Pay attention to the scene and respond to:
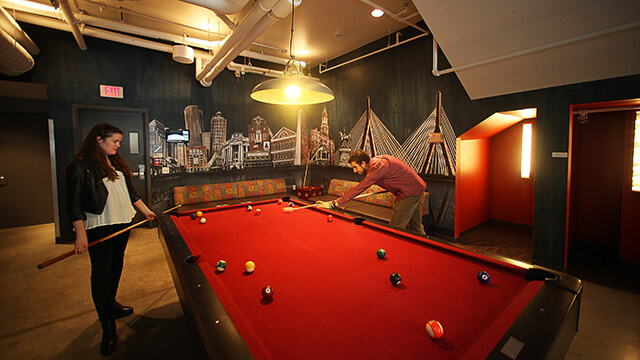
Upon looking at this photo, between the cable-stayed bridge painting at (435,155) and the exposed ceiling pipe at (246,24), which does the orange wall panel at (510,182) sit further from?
the exposed ceiling pipe at (246,24)

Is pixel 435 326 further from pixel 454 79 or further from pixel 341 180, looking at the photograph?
pixel 341 180

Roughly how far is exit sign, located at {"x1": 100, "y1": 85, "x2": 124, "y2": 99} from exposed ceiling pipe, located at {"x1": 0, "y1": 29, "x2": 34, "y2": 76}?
862 millimetres

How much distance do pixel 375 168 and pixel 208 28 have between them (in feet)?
12.0

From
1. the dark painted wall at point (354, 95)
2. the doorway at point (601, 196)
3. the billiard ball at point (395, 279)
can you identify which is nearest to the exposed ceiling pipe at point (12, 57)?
the dark painted wall at point (354, 95)

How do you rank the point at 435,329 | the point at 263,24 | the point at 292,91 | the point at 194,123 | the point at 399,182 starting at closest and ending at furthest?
1. the point at 435,329
2. the point at 292,91
3. the point at 263,24
4. the point at 399,182
5. the point at 194,123

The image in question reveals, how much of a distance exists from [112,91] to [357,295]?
552cm

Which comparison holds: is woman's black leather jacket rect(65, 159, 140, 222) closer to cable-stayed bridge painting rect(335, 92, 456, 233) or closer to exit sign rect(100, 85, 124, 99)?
exit sign rect(100, 85, 124, 99)

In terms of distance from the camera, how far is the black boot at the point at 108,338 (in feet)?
6.66

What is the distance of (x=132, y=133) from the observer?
16.7 ft

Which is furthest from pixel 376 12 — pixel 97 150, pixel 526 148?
pixel 97 150

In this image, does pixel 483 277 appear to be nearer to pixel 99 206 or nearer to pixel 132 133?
pixel 99 206

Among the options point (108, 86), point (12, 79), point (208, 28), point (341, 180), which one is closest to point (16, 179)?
point (12, 79)

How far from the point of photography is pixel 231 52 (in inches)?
155

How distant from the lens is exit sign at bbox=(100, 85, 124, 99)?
4.72m
